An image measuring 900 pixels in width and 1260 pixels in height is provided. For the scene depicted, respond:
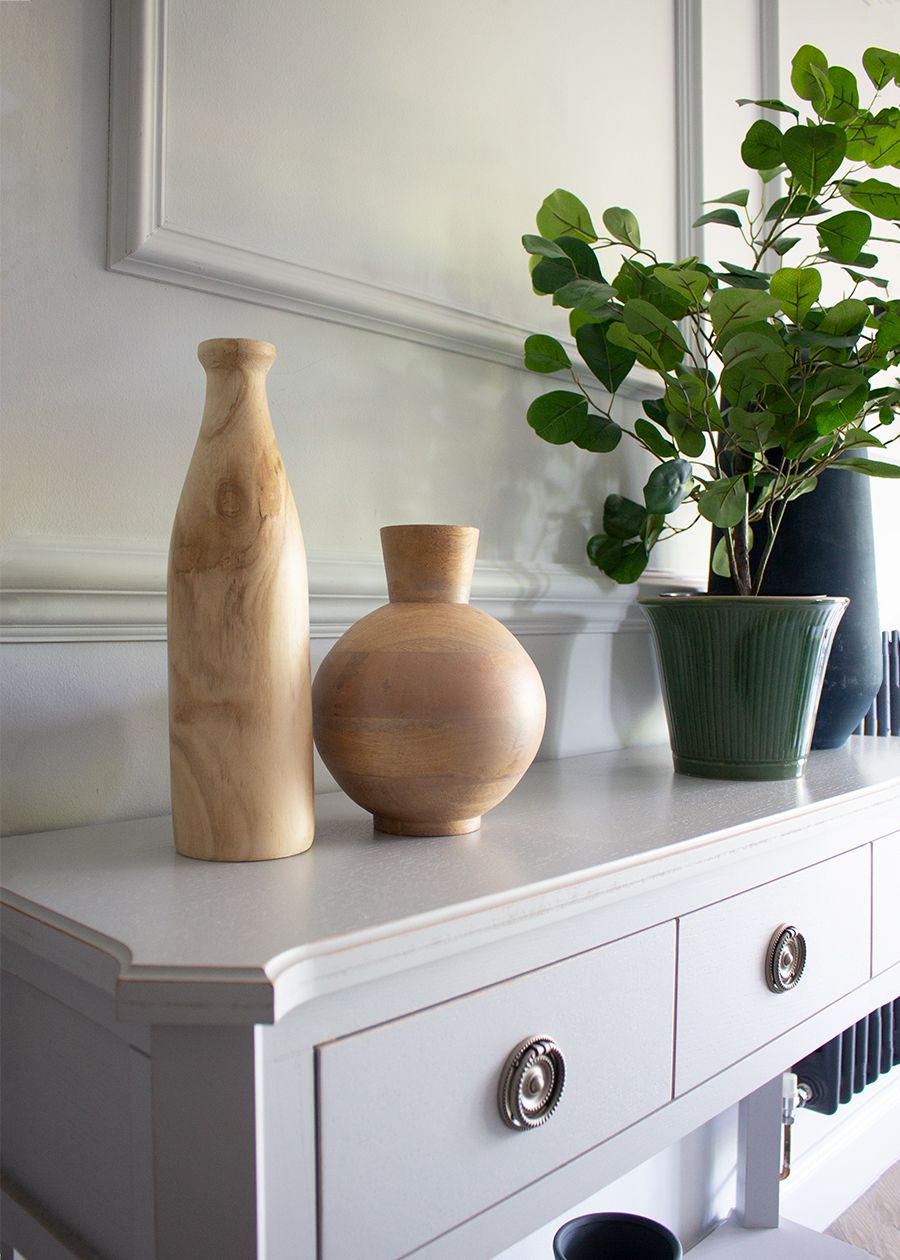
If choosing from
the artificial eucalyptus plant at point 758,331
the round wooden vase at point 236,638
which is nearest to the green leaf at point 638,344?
the artificial eucalyptus plant at point 758,331

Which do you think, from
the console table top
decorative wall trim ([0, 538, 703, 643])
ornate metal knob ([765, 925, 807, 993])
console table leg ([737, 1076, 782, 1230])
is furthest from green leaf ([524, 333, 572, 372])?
console table leg ([737, 1076, 782, 1230])

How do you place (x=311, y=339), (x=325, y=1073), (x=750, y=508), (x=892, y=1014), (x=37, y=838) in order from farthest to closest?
(x=892, y=1014)
(x=750, y=508)
(x=311, y=339)
(x=37, y=838)
(x=325, y=1073)

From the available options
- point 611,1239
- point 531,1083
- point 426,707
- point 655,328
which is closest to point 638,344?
point 655,328

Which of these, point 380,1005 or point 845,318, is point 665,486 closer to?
point 845,318

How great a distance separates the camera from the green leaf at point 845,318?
0.62 m

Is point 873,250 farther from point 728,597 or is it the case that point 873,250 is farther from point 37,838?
point 37,838

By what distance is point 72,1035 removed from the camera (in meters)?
0.37

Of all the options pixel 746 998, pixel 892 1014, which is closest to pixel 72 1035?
pixel 746 998

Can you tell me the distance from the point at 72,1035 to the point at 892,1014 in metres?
1.11

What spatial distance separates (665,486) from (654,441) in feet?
0.19

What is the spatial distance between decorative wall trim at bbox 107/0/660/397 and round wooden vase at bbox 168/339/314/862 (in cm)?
16

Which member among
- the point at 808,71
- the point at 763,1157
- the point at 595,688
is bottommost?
the point at 763,1157

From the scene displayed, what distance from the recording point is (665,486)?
29.7 inches

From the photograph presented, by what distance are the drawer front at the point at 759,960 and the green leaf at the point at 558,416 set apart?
35 cm
